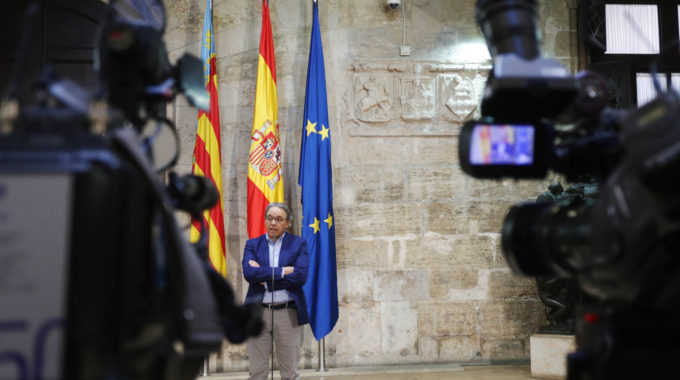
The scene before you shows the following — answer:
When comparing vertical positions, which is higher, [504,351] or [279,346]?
[279,346]

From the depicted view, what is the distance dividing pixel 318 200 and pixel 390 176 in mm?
1019

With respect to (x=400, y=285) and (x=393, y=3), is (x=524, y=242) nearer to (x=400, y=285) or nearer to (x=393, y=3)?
(x=400, y=285)

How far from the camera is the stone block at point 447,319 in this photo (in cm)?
638

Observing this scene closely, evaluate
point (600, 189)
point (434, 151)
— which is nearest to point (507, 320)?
point (434, 151)

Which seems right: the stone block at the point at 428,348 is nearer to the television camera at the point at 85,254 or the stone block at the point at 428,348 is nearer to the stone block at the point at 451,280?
the stone block at the point at 451,280

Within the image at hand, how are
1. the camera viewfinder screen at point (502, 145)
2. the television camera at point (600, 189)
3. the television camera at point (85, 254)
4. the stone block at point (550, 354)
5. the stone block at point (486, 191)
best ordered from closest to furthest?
the television camera at point (85, 254) → the television camera at point (600, 189) → the camera viewfinder screen at point (502, 145) → the stone block at point (550, 354) → the stone block at point (486, 191)

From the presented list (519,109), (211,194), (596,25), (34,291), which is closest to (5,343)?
(34,291)

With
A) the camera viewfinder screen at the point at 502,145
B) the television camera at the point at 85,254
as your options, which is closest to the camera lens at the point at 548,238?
the camera viewfinder screen at the point at 502,145

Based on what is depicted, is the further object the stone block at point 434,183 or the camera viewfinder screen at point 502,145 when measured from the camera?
the stone block at point 434,183

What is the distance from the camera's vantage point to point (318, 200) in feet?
19.7

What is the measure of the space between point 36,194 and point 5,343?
0.27 m

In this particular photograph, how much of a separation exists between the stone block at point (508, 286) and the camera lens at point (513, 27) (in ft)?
17.1

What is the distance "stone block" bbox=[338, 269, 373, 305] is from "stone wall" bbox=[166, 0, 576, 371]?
1 cm

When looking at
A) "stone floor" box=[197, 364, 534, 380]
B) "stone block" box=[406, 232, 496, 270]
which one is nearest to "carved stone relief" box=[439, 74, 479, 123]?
"stone block" box=[406, 232, 496, 270]
